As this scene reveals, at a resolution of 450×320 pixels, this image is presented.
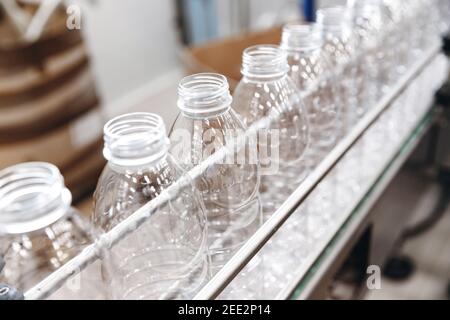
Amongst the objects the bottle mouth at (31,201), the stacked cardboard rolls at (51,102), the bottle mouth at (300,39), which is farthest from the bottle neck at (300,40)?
the stacked cardboard rolls at (51,102)

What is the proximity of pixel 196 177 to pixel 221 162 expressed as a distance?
0.04 metres

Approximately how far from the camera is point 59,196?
0.45m

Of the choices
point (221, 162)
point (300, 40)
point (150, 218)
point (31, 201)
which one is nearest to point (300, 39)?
point (300, 40)

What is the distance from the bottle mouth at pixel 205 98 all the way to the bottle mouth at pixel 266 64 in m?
0.09

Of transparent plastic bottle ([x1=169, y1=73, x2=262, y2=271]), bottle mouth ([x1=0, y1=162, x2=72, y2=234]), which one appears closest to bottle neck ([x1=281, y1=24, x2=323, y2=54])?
transparent plastic bottle ([x1=169, y1=73, x2=262, y2=271])

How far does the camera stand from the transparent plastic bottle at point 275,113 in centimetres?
63

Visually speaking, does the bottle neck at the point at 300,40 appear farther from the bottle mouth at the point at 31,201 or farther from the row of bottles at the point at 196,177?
the bottle mouth at the point at 31,201

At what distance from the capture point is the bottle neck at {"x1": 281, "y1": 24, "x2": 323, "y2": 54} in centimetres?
71

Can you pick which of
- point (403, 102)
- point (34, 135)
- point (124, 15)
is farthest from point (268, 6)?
point (403, 102)

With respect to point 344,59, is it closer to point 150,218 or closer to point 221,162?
point 221,162

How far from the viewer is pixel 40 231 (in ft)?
1.45

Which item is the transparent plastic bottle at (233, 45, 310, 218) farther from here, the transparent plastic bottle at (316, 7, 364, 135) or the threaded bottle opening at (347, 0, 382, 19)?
the threaded bottle opening at (347, 0, 382, 19)

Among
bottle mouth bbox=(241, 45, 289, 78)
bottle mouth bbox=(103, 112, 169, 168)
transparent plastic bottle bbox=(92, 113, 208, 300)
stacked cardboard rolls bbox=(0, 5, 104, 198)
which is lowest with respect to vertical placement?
stacked cardboard rolls bbox=(0, 5, 104, 198)

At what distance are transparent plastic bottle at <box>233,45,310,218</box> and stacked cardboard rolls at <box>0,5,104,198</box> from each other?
1405 millimetres
